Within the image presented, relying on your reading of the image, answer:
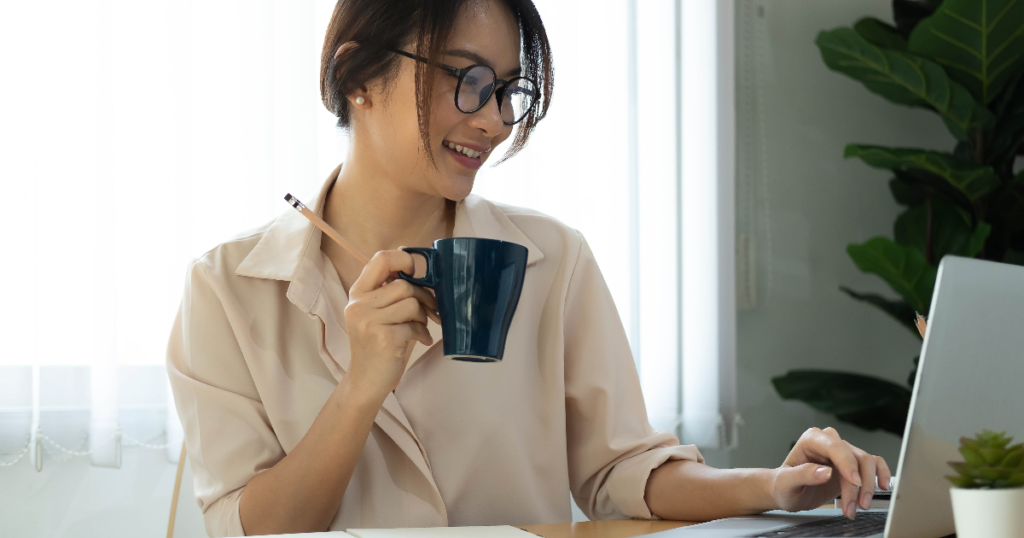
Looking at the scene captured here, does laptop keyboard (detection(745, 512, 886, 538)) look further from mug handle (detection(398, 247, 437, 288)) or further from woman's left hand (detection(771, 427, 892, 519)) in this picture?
mug handle (detection(398, 247, 437, 288))

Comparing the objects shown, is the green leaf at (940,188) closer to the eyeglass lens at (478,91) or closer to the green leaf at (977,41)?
the green leaf at (977,41)

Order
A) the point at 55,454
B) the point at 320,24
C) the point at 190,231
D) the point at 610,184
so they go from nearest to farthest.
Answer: the point at 55,454 < the point at 190,231 < the point at 320,24 < the point at 610,184

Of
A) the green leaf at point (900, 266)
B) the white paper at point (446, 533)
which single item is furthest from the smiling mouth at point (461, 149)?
the green leaf at point (900, 266)

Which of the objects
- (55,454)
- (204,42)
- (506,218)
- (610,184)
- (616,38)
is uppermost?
(616,38)

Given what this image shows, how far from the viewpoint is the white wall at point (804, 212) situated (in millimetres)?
2326

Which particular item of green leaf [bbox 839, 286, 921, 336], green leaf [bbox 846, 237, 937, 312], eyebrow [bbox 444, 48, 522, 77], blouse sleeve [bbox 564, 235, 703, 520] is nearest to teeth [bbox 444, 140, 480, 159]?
eyebrow [bbox 444, 48, 522, 77]

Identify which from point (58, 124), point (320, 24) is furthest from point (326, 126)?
point (58, 124)

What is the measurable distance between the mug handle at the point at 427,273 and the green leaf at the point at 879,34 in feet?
6.06

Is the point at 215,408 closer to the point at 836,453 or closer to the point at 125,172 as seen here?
the point at 836,453

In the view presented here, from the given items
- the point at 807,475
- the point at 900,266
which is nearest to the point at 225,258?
the point at 807,475

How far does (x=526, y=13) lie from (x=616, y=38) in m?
1.06

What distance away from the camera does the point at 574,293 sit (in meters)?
1.14

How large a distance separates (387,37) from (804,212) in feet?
5.73

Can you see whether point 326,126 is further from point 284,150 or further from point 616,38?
point 616,38
